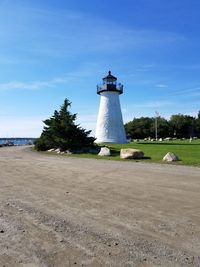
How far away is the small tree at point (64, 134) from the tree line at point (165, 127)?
204ft

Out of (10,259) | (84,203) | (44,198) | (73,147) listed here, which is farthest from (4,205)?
(73,147)

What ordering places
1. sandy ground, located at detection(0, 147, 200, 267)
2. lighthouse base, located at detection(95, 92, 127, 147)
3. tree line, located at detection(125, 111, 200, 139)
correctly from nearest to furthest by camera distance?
sandy ground, located at detection(0, 147, 200, 267) → lighthouse base, located at detection(95, 92, 127, 147) → tree line, located at detection(125, 111, 200, 139)

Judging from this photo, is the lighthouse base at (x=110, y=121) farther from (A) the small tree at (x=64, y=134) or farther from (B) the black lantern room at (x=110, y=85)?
(A) the small tree at (x=64, y=134)

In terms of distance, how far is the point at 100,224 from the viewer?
723cm

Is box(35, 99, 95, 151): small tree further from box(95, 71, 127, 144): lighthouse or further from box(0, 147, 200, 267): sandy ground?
box(0, 147, 200, 267): sandy ground

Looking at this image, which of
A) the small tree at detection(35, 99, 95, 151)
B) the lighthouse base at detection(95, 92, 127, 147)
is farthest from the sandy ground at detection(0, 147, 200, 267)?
the lighthouse base at detection(95, 92, 127, 147)

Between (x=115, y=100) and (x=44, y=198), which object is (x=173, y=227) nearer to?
(x=44, y=198)

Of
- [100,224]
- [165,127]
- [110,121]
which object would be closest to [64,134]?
[110,121]

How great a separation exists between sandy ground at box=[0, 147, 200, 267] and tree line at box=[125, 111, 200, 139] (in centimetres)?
8685

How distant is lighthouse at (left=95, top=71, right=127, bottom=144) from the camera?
52812mm

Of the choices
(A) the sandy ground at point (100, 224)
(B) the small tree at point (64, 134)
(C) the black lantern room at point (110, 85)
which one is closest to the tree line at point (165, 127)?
(C) the black lantern room at point (110, 85)

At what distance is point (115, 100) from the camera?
5394 cm

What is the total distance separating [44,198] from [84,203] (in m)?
1.38

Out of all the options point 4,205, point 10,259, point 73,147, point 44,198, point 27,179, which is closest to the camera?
point 10,259
